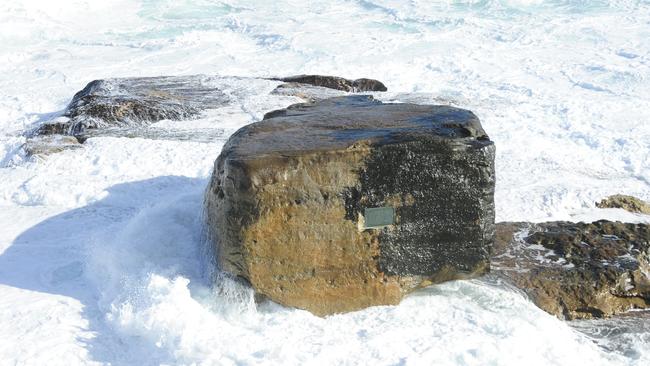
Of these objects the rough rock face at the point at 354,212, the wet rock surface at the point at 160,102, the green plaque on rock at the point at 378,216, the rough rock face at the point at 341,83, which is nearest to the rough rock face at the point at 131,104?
the wet rock surface at the point at 160,102

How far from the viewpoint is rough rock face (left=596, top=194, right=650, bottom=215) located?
6.86 metres

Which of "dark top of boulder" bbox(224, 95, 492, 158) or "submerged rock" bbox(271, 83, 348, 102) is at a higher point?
"dark top of boulder" bbox(224, 95, 492, 158)

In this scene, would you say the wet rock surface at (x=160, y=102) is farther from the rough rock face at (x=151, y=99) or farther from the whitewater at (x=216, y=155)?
the whitewater at (x=216, y=155)

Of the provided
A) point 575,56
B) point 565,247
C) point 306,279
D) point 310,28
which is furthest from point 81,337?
point 310,28

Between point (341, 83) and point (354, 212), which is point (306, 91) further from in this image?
point (354, 212)

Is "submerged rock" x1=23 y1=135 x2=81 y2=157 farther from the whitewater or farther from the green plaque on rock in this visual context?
the green plaque on rock

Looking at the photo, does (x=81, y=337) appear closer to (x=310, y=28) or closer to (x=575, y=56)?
(x=575, y=56)

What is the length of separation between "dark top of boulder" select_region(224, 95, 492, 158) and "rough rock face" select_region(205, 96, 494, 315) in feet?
0.05

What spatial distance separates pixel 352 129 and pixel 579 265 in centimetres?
189

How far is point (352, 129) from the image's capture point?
502 cm

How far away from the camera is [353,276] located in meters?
4.77

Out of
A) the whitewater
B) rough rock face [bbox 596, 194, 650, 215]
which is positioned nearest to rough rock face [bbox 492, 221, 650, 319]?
the whitewater

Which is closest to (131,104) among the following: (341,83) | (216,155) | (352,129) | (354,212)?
(216,155)

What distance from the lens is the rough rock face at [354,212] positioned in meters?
4.56
